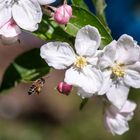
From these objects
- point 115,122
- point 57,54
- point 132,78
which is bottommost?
point 115,122

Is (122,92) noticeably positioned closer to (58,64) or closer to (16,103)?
(58,64)

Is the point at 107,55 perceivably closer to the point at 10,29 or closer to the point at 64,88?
the point at 64,88

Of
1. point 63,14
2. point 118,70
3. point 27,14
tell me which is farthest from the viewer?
point 118,70

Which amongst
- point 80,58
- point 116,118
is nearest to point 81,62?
point 80,58

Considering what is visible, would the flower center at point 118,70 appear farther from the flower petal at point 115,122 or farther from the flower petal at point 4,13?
the flower petal at point 4,13

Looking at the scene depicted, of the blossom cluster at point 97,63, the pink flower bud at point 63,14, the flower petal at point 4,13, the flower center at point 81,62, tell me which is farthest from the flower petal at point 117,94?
the flower petal at point 4,13

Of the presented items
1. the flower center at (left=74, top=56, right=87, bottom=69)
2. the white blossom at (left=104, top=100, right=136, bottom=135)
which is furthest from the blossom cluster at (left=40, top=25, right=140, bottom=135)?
the white blossom at (left=104, top=100, right=136, bottom=135)

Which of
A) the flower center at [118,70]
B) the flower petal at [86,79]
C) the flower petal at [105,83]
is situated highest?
the flower petal at [86,79]

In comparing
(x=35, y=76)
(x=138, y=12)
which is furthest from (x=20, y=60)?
(x=138, y=12)
